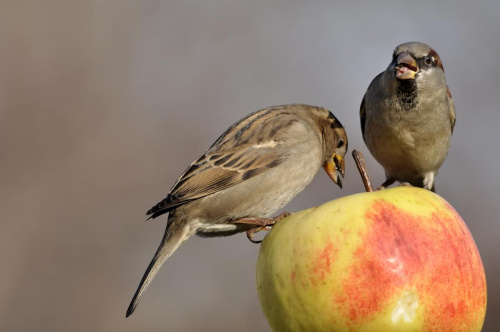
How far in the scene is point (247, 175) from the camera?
1839mm

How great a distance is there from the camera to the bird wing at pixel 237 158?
183cm

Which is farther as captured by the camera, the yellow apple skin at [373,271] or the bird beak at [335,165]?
the bird beak at [335,165]

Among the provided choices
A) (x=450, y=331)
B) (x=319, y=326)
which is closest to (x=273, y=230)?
(x=319, y=326)

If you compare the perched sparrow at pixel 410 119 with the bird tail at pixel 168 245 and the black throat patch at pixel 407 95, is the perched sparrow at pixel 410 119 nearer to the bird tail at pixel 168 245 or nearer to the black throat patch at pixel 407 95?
the black throat patch at pixel 407 95

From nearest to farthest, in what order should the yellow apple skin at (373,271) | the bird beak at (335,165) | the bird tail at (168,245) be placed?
the yellow apple skin at (373,271), the bird tail at (168,245), the bird beak at (335,165)

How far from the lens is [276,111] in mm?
2008

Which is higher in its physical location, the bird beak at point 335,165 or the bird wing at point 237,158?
the bird wing at point 237,158

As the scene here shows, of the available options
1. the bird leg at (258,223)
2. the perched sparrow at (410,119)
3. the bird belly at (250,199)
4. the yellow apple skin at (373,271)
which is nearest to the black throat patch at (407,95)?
the perched sparrow at (410,119)

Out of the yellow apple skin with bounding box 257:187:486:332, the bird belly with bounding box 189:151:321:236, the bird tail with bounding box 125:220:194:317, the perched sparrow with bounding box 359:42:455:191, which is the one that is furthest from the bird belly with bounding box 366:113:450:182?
the yellow apple skin with bounding box 257:187:486:332

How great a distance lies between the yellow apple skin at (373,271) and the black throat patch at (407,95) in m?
0.84

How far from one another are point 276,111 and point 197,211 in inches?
16.3

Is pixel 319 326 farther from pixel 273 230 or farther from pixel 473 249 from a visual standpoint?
pixel 473 249

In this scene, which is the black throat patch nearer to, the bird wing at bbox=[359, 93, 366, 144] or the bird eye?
the bird eye

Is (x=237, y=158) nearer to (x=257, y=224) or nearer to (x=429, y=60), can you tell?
(x=257, y=224)
